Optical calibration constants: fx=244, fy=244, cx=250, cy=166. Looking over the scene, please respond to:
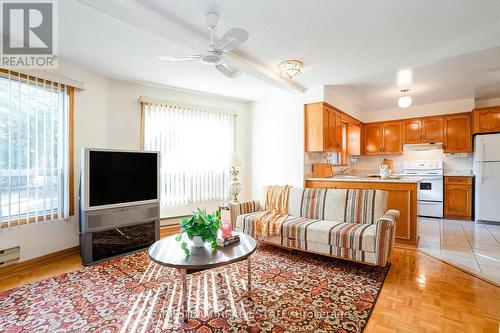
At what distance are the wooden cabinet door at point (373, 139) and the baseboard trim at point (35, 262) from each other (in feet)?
21.5

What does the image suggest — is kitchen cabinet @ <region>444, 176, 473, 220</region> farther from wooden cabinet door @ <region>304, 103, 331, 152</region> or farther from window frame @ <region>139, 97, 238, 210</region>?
window frame @ <region>139, 97, 238, 210</region>

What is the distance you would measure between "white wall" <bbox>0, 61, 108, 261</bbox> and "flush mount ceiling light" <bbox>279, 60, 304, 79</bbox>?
2.72m

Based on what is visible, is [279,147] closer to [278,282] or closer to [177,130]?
[177,130]

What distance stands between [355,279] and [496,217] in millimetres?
4346

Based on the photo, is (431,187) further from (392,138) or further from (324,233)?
(324,233)

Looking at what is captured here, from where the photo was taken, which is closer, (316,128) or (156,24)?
(156,24)

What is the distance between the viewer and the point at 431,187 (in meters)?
5.48

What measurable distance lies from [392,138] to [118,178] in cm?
613

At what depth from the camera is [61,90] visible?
3186 millimetres

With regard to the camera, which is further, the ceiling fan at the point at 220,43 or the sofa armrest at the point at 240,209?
the sofa armrest at the point at 240,209

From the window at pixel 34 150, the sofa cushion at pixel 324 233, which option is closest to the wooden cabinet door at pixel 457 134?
the sofa cushion at pixel 324 233

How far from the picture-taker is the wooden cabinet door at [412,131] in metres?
5.83

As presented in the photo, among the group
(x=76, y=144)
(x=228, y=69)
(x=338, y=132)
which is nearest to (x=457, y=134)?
(x=338, y=132)

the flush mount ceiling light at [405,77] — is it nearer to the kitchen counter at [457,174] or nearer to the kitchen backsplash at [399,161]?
the kitchen backsplash at [399,161]
